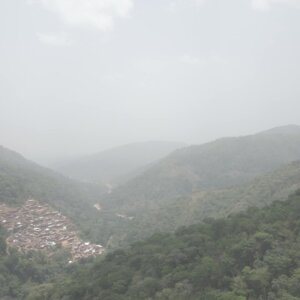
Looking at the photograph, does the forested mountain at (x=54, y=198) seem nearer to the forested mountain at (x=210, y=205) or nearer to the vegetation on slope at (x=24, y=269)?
the forested mountain at (x=210, y=205)

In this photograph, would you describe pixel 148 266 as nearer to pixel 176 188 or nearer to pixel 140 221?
pixel 140 221

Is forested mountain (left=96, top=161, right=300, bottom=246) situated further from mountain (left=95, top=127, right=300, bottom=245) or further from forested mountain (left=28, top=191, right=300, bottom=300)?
forested mountain (left=28, top=191, right=300, bottom=300)

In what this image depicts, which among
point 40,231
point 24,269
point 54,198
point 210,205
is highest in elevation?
point 54,198

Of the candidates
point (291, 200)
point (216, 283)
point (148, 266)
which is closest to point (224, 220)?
point (291, 200)

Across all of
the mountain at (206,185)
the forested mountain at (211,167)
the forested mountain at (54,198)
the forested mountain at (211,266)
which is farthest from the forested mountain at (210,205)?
the forested mountain at (211,167)

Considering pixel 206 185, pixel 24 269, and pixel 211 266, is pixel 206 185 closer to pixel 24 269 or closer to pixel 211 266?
pixel 24 269

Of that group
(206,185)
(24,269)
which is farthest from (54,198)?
(206,185)
